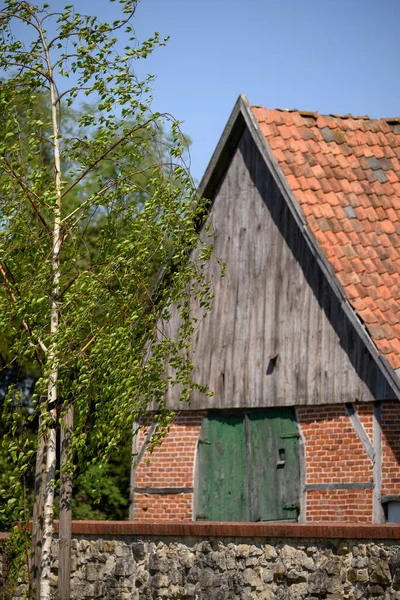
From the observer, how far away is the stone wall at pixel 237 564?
35.5 ft

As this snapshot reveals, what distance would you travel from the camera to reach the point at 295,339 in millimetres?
16562

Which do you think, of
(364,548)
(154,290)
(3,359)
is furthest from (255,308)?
(3,359)

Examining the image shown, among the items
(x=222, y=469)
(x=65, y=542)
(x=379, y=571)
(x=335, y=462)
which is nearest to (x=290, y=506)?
(x=335, y=462)

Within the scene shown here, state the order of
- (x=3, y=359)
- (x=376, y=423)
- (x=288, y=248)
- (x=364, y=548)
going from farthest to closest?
1. (x=3, y=359)
2. (x=288, y=248)
3. (x=376, y=423)
4. (x=364, y=548)

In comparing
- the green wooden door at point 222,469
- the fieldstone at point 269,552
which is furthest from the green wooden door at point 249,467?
the fieldstone at point 269,552

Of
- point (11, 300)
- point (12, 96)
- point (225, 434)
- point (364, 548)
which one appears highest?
point (12, 96)

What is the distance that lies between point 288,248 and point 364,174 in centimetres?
189

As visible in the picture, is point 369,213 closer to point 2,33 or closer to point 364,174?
point 364,174

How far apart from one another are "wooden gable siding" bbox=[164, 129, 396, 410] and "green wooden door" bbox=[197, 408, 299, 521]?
29 centimetres

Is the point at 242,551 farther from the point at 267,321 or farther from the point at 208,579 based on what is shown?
the point at 267,321

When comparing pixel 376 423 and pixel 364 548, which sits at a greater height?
pixel 376 423

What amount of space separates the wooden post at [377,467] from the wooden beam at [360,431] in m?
0.08

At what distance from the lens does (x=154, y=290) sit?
14.2 m

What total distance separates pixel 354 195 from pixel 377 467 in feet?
13.8
